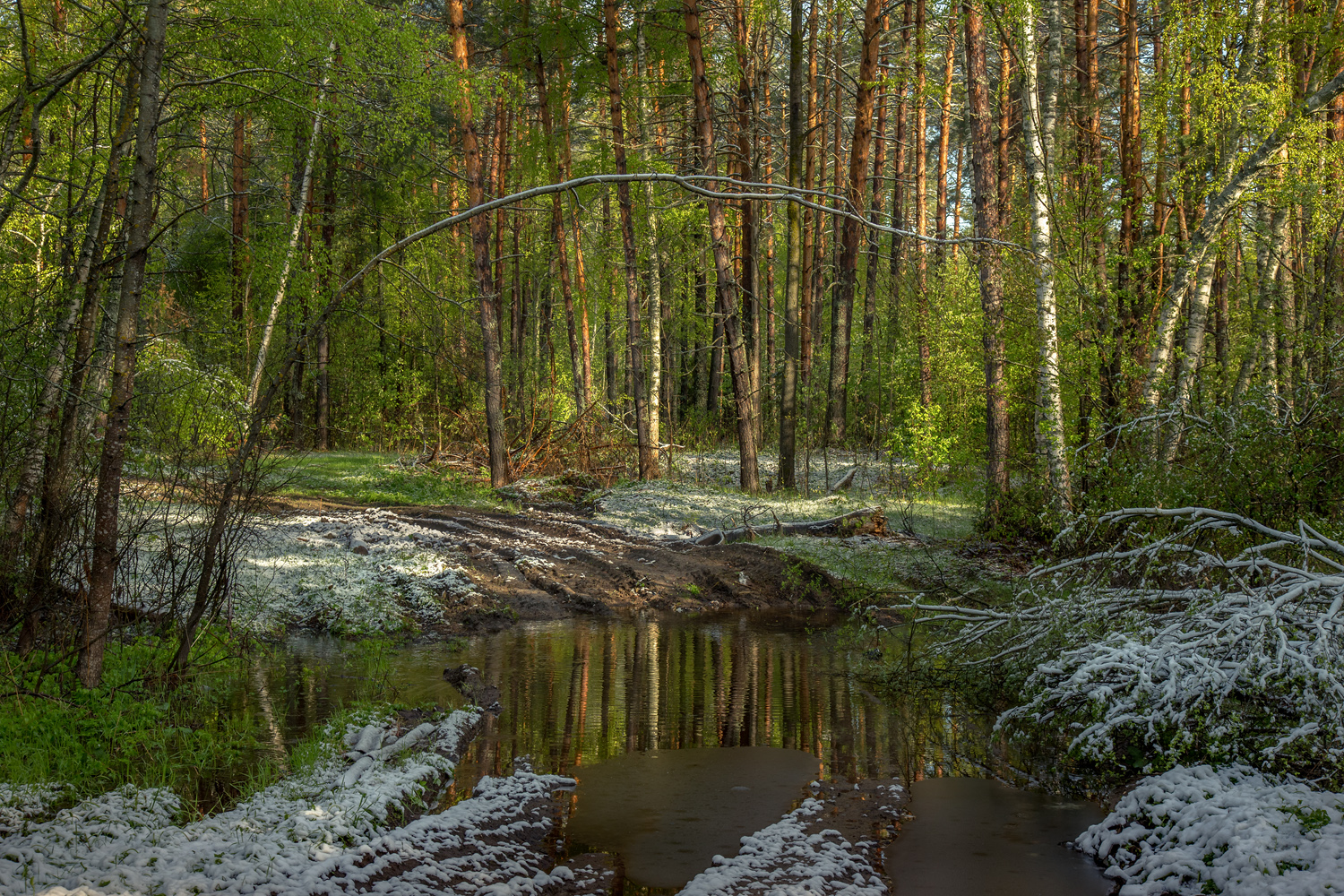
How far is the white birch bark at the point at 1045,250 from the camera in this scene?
10070mm

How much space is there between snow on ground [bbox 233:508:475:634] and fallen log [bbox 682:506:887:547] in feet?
14.1

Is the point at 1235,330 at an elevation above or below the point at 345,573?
above

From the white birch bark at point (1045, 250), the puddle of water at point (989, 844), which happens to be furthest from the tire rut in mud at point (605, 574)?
the puddle of water at point (989, 844)

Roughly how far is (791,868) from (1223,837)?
6.63 ft

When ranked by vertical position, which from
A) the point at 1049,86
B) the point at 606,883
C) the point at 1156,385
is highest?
the point at 1049,86

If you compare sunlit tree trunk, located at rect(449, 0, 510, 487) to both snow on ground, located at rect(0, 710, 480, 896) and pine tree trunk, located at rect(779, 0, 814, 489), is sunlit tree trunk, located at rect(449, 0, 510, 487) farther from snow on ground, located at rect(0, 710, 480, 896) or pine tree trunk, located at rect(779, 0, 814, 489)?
snow on ground, located at rect(0, 710, 480, 896)

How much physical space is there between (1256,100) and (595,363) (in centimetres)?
3024

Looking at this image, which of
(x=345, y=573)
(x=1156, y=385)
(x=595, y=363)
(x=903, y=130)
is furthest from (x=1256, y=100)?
(x=595, y=363)

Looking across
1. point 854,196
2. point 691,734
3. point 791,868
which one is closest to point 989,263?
point 854,196

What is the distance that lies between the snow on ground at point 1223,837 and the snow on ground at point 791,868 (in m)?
1.24

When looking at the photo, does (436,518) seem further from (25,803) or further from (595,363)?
(595,363)

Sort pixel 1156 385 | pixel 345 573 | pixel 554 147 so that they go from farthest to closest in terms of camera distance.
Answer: pixel 554 147 → pixel 345 573 → pixel 1156 385

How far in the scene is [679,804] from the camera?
17.8ft

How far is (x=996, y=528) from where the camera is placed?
40.7 feet
